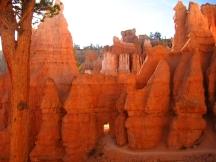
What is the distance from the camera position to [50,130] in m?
25.8

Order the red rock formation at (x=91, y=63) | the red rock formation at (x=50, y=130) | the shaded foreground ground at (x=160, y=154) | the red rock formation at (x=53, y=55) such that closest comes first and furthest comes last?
1. the shaded foreground ground at (x=160, y=154)
2. the red rock formation at (x=50, y=130)
3. the red rock formation at (x=53, y=55)
4. the red rock formation at (x=91, y=63)

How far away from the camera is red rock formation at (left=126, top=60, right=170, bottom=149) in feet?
79.2

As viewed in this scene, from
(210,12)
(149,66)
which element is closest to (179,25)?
(210,12)

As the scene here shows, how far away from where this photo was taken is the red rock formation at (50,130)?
25.6m

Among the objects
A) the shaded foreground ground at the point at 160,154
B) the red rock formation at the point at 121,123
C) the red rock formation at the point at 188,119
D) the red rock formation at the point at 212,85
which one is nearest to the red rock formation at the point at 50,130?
the shaded foreground ground at the point at 160,154

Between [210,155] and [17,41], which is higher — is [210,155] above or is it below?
below


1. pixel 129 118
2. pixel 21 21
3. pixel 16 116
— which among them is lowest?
pixel 129 118

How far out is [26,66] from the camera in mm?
16172

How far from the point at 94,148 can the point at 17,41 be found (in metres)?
11.4

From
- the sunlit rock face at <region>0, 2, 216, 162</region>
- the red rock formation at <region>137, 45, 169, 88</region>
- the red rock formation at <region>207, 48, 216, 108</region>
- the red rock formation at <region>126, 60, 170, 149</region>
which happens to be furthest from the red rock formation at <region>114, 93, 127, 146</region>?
the red rock formation at <region>207, 48, 216, 108</region>

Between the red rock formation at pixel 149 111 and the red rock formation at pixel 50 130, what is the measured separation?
14.4 feet

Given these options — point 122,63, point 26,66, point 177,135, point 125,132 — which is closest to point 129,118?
point 125,132

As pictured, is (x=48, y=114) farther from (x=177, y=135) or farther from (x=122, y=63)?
(x=122, y=63)

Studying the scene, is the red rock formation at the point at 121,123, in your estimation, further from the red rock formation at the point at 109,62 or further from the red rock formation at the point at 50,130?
the red rock formation at the point at 109,62
